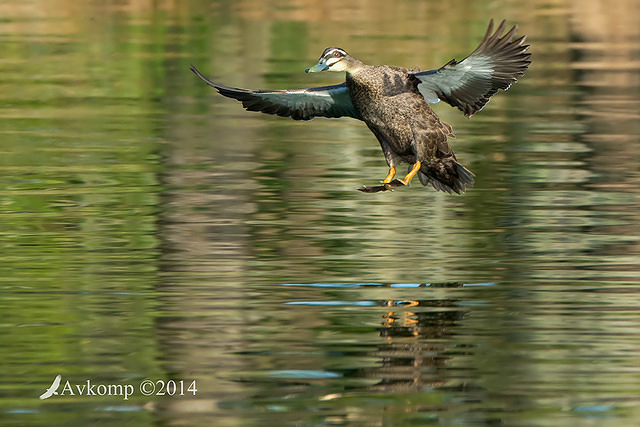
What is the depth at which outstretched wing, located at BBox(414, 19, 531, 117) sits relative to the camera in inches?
448

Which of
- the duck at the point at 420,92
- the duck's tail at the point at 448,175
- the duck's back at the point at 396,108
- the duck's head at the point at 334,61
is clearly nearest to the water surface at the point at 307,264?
the duck's tail at the point at 448,175

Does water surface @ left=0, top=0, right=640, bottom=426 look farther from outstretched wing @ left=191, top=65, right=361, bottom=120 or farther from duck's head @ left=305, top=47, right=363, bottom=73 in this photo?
duck's head @ left=305, top=47, right=363, bottom=73

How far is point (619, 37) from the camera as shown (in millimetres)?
31234

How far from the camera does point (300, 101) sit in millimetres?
12797

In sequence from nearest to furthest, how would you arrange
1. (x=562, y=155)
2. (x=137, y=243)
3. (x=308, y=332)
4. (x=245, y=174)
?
(x=308, y=332) < (x=137, y=243) < (x=245, y=174) < (x=562, y=155)

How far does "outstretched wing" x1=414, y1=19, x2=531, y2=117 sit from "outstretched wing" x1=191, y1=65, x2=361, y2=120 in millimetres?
814

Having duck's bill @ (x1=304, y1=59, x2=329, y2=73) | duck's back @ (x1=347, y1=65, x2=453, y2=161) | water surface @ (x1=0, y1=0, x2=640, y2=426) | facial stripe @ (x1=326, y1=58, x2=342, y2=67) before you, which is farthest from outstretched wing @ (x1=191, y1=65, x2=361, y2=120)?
duck's bill @ (x1=304, y1=59, x2=329, y2=73)

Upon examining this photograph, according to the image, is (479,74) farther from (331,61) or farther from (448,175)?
(331,61)

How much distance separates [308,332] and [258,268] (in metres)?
1.84

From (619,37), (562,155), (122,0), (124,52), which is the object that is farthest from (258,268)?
(122,0)

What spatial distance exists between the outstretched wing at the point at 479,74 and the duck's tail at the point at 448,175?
0.44m

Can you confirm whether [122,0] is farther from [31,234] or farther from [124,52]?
[31,234]

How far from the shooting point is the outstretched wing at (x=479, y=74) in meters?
11.4

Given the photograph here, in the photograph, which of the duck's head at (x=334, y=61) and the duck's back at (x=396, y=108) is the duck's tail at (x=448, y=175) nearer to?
the duck's back at (x=396, y=108)
